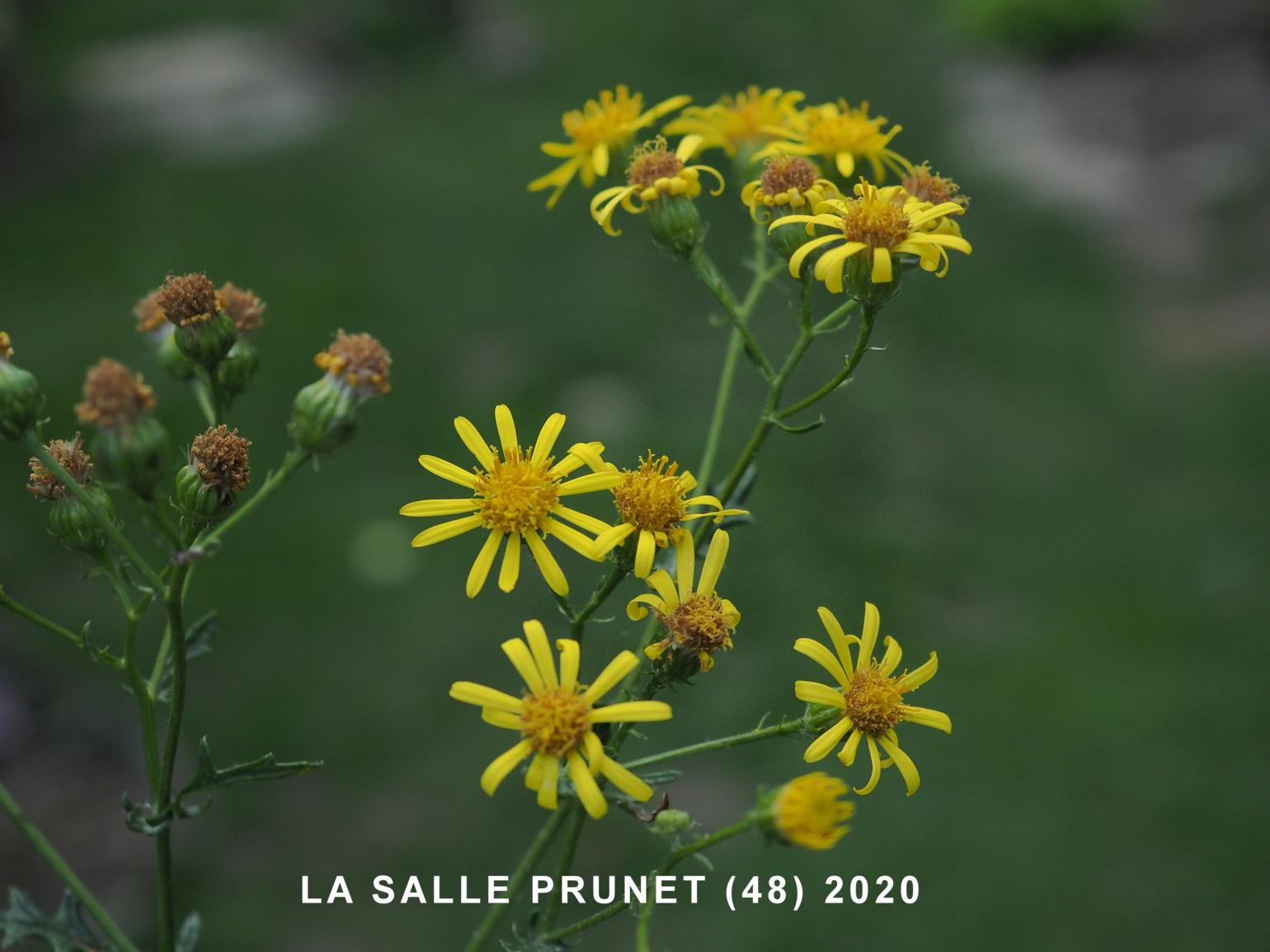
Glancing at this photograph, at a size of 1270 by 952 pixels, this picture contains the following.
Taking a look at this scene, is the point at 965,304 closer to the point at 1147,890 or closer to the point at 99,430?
the point at 1147,890

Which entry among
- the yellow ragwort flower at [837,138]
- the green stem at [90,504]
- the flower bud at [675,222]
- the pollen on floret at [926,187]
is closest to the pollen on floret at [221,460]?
the green stem at [90,504]

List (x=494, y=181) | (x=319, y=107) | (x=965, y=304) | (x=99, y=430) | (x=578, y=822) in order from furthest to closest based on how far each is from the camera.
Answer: (x=319, y=107)
(x=494, y=181)
(x=965, y=304)
(x=578, y=822)
(x=99, y=430)

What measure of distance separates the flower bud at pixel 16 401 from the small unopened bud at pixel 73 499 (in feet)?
0.35

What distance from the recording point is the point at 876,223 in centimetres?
199

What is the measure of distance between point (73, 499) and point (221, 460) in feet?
0.85

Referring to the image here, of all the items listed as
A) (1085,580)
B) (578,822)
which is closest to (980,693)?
(1085,580)

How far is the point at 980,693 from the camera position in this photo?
5.38m

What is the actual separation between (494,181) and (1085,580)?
454cm

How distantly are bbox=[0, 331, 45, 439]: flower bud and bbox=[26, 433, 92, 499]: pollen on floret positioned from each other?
186 mm

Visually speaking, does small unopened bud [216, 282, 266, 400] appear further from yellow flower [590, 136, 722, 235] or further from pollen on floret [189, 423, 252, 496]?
yellow flower [590, 136, 722, 235]

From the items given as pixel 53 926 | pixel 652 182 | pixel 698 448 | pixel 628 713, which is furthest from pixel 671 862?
pixel 698 448

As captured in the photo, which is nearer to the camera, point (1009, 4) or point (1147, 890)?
point (1147, 890)

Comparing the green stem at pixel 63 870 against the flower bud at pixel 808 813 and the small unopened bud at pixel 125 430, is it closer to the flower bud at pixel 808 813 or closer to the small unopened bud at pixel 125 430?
the small unopened bud at pixel 125 430

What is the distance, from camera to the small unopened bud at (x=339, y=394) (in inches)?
71.5
